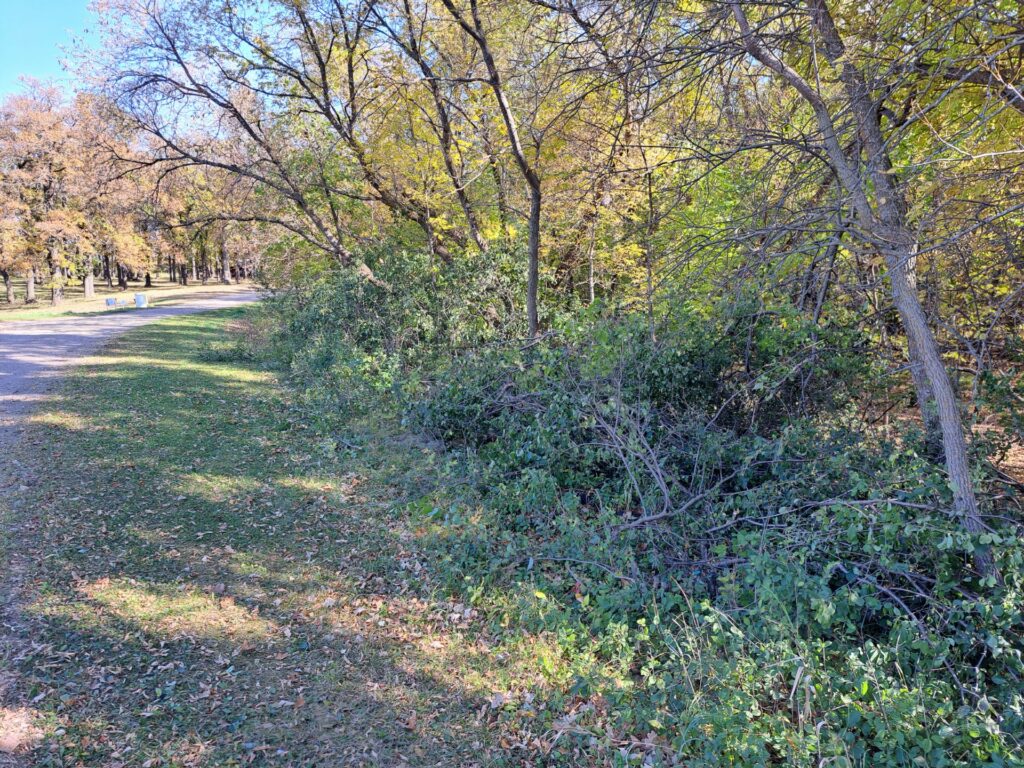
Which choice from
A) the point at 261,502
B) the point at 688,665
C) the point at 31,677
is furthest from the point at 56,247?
the point at 688,665

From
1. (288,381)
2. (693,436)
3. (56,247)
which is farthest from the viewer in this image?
(56,247)

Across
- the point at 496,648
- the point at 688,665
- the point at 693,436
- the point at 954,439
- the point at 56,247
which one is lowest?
the point at 496,648

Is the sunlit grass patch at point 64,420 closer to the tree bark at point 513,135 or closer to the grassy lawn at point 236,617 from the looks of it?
the grassy lawn at point 236,617

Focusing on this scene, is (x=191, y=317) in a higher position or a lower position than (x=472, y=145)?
lower

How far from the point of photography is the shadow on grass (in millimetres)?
3230

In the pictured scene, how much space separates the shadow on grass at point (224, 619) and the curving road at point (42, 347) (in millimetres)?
2628

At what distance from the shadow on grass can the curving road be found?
2.63 m

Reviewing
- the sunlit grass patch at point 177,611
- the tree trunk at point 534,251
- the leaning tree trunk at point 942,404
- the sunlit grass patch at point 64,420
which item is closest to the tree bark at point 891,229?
the leaning tree trunk at point 942,404

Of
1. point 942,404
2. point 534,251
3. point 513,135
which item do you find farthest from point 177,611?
point 513,135

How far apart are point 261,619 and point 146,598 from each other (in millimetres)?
871

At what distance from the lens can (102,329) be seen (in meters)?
19.5

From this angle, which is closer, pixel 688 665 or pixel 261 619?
pixel 688 665

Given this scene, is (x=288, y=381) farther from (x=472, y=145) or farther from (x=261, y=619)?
(x=261, y=619)

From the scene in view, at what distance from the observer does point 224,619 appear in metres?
4.20
